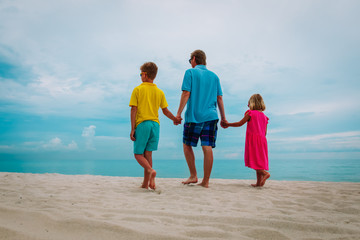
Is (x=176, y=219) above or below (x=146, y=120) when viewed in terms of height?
below

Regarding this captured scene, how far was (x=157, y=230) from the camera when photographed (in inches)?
71.0

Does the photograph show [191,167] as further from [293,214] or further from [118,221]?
[118,221]

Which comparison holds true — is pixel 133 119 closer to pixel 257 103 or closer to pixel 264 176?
pixel 257 103

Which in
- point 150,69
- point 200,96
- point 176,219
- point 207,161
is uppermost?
point 150,69

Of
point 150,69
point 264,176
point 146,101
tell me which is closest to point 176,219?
point 146,101

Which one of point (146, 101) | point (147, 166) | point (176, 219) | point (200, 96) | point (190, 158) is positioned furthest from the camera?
point (190, 158)

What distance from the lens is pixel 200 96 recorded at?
432 cm

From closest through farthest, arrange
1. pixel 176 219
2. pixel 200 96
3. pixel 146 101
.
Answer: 1. pixel 176 219
2. pixel 146 101
3. pixel 200 96

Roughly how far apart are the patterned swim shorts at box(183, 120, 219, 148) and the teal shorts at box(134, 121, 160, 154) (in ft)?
2.06

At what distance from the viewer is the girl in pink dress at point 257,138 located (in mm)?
4488

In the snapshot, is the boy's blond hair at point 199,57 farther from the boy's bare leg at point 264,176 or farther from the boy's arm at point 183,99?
the boy's bare leg at point 264,176

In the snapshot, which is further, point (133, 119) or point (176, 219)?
point (133, 119)

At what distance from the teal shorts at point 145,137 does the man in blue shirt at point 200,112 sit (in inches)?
23.1

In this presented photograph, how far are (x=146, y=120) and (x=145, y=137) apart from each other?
0.83 ft
